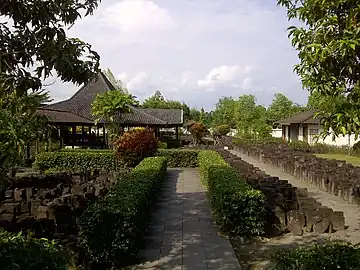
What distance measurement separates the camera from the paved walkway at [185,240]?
20.1ft

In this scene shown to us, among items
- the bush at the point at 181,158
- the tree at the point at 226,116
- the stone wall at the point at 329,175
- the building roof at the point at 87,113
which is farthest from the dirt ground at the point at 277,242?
the tree at the point at 226,116

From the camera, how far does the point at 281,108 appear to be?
64375 millimetres

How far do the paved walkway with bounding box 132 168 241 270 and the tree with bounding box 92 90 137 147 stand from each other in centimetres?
1743

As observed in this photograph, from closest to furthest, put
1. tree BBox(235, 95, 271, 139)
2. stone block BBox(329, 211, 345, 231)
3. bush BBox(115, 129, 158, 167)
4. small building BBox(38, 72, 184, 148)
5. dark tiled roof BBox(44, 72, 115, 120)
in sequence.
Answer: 1. stone block BBox(329, 211, 345, 231)
2. bush BBox(115, 129, 158, 167)
3. small building BBox(38, 72, 184, 148)
4. dark tiled roof BBox(44, 72, 115, 120)
5. tree BBox(235, 95, 271, 139)

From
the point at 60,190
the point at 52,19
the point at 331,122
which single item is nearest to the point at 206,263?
the point at 331,122

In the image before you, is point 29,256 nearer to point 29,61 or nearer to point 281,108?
point 29,61

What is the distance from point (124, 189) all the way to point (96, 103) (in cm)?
2192

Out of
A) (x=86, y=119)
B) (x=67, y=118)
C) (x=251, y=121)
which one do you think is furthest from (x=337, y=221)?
(x=251, y=121)

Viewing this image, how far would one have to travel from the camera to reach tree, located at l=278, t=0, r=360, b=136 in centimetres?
321

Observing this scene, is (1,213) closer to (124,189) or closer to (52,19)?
(124,189)

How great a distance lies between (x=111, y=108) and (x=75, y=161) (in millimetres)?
7747

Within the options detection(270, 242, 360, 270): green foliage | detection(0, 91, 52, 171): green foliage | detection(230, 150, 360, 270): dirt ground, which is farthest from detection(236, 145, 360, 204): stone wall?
detection(0, 91, 52, 171): green foliage

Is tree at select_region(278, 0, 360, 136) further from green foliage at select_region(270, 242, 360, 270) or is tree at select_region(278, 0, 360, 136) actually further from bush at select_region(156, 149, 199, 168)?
bush at select_region(156, 149, 199, 168)

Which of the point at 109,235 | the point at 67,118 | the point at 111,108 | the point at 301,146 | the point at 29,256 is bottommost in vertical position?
the point at 109,235
